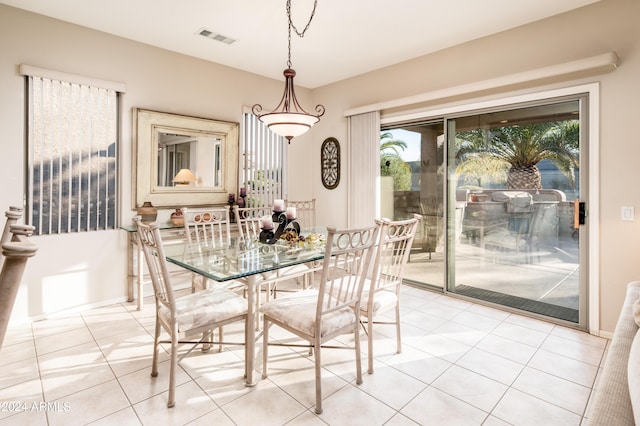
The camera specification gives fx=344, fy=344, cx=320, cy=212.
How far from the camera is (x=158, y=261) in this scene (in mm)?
2059

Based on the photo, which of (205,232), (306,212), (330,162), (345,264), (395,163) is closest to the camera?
(345,264)

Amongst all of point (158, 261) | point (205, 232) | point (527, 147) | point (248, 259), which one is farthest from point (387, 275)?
point (527, 147)

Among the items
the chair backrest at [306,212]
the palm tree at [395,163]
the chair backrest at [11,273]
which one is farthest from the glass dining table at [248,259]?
the chair backrest at [306,212]

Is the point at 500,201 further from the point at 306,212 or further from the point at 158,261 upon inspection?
the point at 158,261

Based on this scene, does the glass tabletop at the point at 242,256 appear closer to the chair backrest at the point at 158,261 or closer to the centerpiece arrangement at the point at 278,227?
the centerpiece arrangement at the point at 278,227

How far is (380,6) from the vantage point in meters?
2.96

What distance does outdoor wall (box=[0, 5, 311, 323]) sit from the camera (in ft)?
9.86

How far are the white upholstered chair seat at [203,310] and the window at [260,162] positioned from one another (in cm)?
235

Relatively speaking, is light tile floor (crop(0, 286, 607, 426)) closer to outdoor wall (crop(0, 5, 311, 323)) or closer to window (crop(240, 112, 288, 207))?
outdoor wall (crop(0, 5, 311, 323))

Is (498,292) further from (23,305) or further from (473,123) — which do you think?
(23,305)

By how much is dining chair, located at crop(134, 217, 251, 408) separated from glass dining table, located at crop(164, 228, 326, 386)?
0.49ft

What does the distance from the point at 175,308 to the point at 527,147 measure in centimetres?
339

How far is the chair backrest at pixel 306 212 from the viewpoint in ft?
16.9

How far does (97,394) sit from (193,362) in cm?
59
